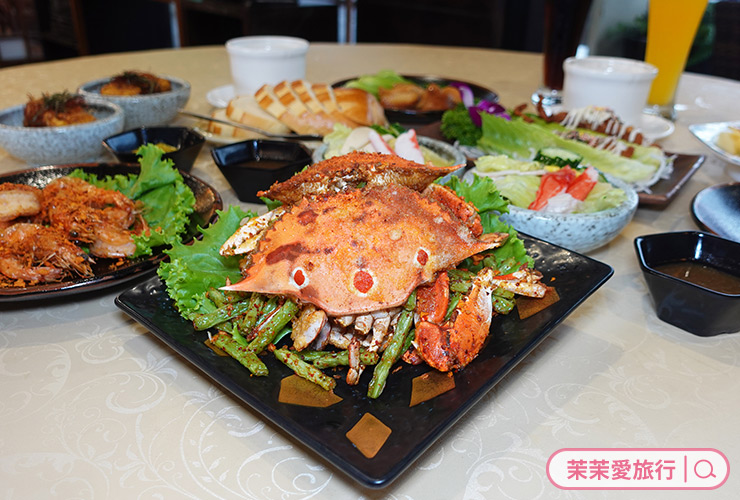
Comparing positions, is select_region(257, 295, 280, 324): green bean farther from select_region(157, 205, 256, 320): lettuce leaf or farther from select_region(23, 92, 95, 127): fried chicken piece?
select_region(23, 92, 95, 127): fried chicken piece

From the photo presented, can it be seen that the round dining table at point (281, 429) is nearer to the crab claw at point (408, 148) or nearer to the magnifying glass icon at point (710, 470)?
the magnifying glass icon at point (710, 470)

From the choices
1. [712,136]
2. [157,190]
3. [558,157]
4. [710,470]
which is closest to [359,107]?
[558,157]

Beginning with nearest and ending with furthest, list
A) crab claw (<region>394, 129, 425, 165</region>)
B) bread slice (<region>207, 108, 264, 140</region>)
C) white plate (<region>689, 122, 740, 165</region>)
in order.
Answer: crab claw (<region>394, 129, 425, 165</region>) → white plate (<region>689, 122, 740, 165</region>) → bread slice (<region>207, 108, 264, 140</region>)

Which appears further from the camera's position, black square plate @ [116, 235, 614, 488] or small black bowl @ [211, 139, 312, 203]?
small black bowl @ [211, 139, 312, 203]

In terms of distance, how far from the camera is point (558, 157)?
2365 mm

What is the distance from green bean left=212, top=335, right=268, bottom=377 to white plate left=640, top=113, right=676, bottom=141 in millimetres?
2556

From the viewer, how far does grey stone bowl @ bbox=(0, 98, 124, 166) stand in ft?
7.59

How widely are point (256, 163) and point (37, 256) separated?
3.19 feet

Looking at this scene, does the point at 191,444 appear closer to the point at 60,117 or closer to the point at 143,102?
the point at 60,117

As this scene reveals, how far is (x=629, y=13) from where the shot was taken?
684 centimetres

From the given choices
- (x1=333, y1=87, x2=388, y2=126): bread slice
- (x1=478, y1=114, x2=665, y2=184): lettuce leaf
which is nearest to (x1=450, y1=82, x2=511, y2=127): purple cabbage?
(x1=478, y1=114, x2=665, y2=184): lettuce leaf

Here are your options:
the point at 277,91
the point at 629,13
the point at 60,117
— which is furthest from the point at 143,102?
the point at 629,13

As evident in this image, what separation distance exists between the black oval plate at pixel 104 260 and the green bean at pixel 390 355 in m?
0.77

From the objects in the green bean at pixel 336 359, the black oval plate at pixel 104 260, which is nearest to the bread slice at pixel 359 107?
the black oval plate at pixel 104 260
